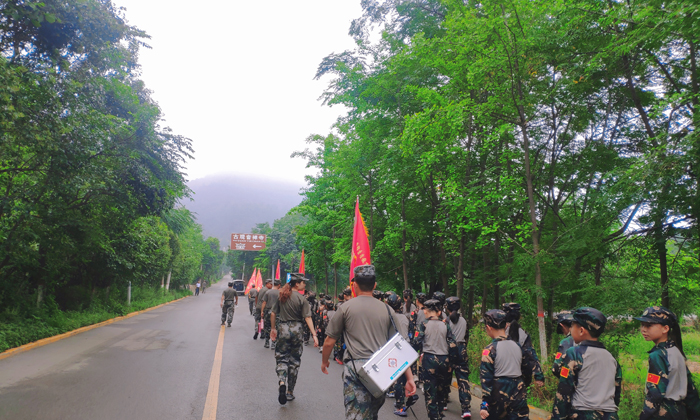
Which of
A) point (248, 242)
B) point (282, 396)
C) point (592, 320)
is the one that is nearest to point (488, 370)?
point (592, 320)

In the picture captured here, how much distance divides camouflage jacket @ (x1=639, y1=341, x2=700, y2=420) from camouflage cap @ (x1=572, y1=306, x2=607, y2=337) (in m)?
0.49

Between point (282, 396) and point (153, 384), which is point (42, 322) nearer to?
point (153, 384)

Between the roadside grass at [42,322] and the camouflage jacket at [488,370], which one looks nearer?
the camouflage jacket at [488,370]

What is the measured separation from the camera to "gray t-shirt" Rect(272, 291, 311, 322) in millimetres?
6672

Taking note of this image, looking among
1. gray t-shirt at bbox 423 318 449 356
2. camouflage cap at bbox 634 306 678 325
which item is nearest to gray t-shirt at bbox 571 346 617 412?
camouflage cap at bbox 634 306 678 325

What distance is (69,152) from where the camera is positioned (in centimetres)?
1021

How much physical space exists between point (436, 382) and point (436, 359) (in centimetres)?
31

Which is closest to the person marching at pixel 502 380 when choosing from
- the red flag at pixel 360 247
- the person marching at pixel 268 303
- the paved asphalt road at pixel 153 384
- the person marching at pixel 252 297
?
the paved asphalt road at pixel 153 384

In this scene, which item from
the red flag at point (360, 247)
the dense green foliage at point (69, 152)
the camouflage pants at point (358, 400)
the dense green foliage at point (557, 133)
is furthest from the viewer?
the red flag at point (360, 247)

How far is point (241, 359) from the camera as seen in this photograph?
9.49 metres

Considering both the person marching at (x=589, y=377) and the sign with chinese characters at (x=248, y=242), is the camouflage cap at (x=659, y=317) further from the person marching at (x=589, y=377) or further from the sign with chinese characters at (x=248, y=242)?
the sign with chinese characters at (x=248, y=242)

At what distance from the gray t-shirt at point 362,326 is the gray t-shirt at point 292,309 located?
3.03m

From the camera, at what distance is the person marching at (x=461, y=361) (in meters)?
5.77

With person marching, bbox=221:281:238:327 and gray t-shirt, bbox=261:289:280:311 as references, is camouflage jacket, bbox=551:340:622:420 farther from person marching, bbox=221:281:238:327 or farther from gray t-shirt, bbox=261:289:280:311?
person marching, bbox=221:281:238:327
